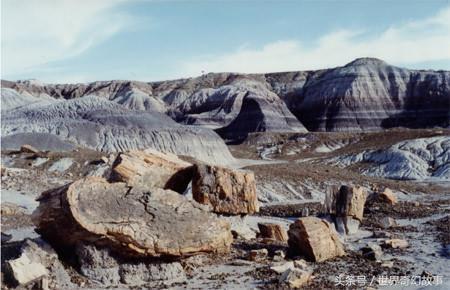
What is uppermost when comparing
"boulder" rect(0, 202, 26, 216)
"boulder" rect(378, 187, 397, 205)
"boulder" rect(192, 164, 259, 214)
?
"boulder" rect(192, 164, 259, 214)

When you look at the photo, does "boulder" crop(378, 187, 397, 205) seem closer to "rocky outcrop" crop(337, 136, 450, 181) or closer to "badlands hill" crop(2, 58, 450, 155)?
"rocky outcrop" crop(337, 136, 450, 181)

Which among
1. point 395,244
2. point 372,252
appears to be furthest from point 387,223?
point 372,252

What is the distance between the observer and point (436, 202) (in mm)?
24328

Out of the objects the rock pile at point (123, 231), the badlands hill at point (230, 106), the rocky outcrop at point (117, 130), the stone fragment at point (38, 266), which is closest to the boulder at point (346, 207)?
the rock pile at point (123, 231)

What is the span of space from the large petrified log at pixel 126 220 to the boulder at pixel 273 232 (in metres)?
3.47

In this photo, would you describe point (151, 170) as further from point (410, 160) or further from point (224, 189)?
point (410, 160)

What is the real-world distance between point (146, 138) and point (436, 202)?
2062 cm

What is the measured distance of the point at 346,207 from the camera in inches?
629

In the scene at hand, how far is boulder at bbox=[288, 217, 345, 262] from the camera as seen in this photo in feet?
37.3

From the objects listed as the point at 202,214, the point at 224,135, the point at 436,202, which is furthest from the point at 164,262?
the point at 224,135

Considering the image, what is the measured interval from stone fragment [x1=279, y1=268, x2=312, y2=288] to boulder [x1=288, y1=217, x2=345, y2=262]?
149 centimetres

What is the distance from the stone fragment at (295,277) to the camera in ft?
31.2

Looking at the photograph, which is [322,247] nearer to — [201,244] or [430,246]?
[201,244]

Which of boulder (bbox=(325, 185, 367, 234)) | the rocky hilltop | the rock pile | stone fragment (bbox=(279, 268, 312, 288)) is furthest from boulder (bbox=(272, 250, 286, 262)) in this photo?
the rocky hilltop
